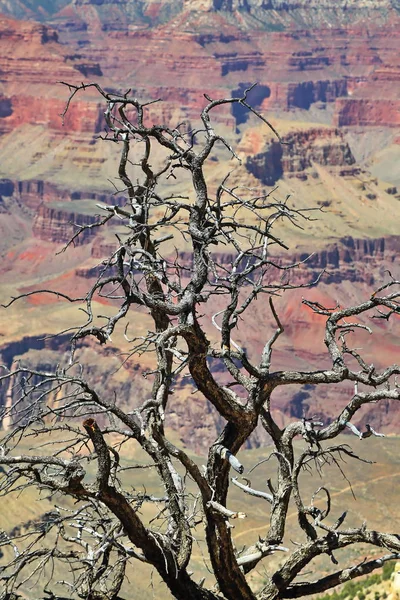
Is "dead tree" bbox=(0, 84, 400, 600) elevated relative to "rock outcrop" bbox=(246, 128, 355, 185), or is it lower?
lower

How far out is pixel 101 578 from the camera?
1490cm

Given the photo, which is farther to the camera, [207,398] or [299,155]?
Result: [299,155]

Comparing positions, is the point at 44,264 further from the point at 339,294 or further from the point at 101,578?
the point at 101,578

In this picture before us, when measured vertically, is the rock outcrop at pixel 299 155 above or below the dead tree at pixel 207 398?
above

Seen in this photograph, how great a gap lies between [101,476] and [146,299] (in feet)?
6.37

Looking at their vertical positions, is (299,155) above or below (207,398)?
above

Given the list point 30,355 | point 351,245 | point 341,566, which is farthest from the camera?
point 351,245

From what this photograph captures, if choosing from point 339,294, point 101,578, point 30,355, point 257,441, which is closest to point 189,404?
point 257,441

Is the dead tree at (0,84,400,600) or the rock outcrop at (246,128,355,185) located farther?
the rock outcrop at (246,128,355,185)

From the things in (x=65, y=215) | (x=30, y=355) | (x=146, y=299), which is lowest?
(x=146, y=299)

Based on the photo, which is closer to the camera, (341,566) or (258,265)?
(258,265)

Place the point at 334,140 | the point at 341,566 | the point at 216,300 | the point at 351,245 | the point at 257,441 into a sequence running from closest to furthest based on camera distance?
the point at 341,566 → the point at 257,441 → the point at 216,300 → the point at 351,245 → the point at 334,140

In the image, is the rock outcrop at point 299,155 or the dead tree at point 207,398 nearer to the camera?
the dead tree at point 207,398

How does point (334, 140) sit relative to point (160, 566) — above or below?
above
